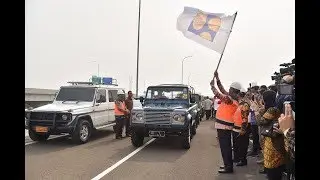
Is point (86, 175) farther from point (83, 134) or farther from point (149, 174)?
point (83, 134)

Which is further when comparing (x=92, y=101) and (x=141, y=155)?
(x=92, y=101)

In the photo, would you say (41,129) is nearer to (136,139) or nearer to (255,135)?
(136,139)

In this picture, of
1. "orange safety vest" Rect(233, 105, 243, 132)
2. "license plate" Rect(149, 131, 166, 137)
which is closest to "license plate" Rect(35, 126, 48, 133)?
"license plate" Rect(149, 131, 166, 137)

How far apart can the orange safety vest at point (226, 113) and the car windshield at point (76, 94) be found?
6.10m

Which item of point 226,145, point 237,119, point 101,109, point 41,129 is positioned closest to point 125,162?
point 226,145

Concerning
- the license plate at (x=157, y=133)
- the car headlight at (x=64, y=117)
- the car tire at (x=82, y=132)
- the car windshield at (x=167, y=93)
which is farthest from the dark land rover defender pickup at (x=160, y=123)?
the car headlight at (x=64, y=117)

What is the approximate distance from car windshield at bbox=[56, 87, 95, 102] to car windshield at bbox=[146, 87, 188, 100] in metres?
2.15

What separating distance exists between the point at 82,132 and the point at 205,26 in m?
5.71

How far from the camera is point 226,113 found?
23.5 ft

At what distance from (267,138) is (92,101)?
7.98m
